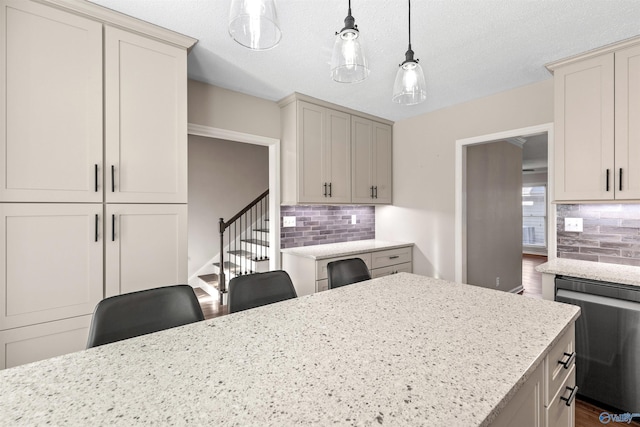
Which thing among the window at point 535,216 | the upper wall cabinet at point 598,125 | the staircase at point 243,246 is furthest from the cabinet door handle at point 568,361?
the window at point 535,216

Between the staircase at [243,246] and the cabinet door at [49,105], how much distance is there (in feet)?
8.52

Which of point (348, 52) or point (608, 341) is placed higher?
point (348, 52)

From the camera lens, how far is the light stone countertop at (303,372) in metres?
0.64

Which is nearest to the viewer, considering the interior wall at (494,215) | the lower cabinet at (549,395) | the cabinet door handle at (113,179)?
the lower cabinet at (549,395)

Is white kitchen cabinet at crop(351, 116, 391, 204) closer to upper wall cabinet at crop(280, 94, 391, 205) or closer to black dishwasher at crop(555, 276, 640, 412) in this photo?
upper wall cabinet at crop(280, 94, 391, 205)

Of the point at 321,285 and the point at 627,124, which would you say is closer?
the point at 627,124

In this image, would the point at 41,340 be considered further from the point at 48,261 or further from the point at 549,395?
the point at 549,395

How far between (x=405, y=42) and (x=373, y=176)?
1837mm

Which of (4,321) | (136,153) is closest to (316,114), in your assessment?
(136,153)

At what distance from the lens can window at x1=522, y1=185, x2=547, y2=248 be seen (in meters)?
8.61

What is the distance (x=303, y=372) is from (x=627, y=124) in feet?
8.85

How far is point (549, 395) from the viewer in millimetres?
1070

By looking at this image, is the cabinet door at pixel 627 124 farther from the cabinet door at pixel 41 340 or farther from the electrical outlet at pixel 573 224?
the cabinet door at pixel 41 340

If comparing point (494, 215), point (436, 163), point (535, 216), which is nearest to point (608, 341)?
point (436, 163)
